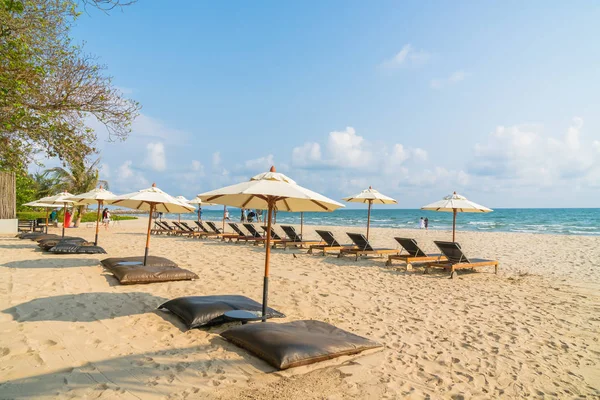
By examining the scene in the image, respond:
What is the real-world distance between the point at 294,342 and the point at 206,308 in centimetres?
144

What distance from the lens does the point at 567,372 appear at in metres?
3.37

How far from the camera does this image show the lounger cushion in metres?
3.22

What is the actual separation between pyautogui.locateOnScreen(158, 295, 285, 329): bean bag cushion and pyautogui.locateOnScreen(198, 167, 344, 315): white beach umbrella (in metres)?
0.41

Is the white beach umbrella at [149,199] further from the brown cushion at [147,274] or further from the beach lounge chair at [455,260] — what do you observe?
the beach lounge chair at [455,260]

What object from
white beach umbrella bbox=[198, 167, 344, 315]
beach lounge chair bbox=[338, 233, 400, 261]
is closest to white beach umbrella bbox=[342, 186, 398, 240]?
beach lounge chair bbox=[338, 233, 400, 261]

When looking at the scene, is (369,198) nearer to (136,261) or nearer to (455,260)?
(455,260)

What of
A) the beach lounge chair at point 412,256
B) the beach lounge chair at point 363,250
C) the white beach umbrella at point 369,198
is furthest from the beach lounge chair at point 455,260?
the white beach umbrella at point 369,198

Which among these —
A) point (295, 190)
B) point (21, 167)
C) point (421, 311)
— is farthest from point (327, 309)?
point (21, 167)

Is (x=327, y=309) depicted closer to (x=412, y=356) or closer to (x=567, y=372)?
(x=412, y=356)

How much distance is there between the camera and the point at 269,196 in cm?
439

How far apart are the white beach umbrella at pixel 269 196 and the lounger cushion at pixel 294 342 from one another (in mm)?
672

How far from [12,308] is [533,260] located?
44.3ft

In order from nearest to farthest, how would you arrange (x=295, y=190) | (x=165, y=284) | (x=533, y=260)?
(x=295, y=190) < (x=165, y=284) < (x=533, y=260)

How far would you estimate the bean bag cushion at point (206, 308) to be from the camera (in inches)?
165
